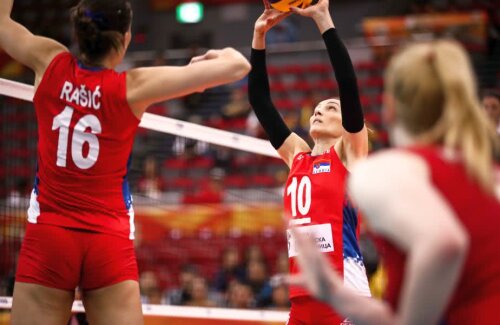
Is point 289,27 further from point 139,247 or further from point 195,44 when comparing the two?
point 139,247

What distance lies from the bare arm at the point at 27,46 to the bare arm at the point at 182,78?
0.36 meters

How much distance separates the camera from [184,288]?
1023 cm

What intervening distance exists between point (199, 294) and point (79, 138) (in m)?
7.15

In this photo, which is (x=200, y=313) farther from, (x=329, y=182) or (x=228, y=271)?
(x=228, y=271)

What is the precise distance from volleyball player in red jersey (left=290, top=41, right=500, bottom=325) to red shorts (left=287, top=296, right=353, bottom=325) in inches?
77.7

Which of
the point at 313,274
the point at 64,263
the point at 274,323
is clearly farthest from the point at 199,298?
the point at 313,274

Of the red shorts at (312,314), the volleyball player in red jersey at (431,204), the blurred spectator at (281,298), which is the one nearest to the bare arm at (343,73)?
the red shorts at (312,314)

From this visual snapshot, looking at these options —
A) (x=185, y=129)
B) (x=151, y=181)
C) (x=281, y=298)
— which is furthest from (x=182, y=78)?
(x=151, y=181)

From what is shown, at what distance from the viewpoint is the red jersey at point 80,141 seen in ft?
10.4

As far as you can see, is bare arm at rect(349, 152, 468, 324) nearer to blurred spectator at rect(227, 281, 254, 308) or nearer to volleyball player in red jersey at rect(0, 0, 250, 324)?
volleyball player in red jersey at rect(0, 0, 250, 324)

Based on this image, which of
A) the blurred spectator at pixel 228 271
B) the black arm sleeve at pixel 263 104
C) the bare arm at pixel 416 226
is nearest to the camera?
the bare arm at pixel 416 226

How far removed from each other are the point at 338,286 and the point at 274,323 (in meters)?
4.34

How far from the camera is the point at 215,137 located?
580 cm

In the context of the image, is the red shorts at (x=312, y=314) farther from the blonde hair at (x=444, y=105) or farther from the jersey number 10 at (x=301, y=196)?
the blonde hair at (x=444, y=105)
